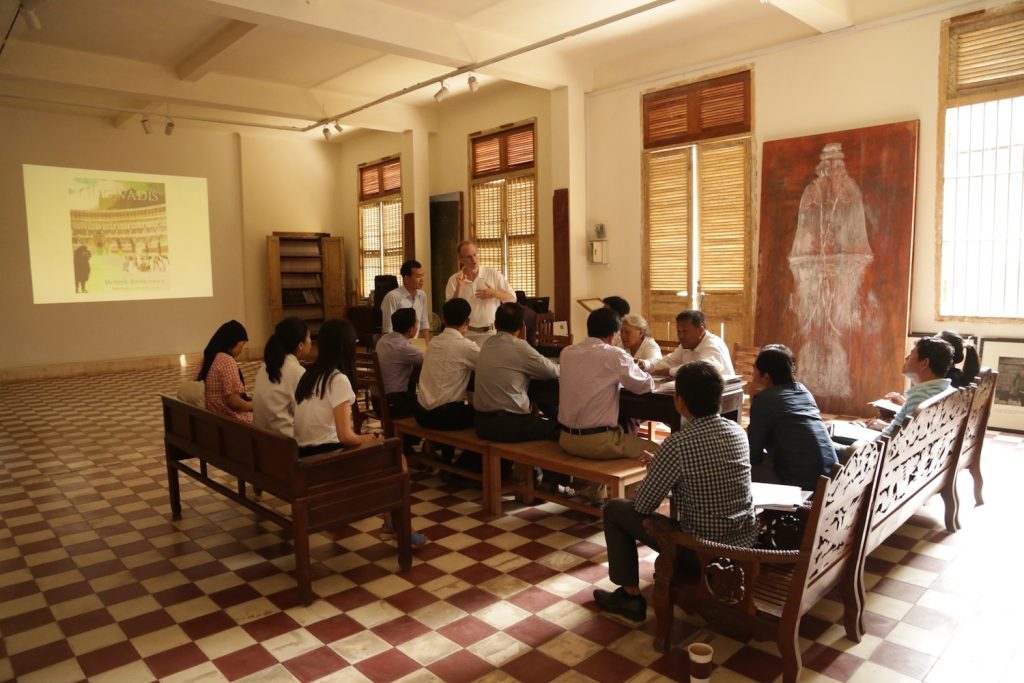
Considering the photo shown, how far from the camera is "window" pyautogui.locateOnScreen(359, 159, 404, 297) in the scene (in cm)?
1201

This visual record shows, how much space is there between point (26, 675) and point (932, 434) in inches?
156

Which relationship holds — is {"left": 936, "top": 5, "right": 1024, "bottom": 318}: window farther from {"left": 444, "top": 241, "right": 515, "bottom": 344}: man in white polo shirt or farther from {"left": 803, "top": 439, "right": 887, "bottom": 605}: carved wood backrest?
{"left": 803, "top": 439, "right": 887, "bottom": 605}: carved wood backrest

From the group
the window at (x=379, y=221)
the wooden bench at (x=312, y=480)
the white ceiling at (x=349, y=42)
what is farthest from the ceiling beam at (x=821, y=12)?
the window at (x=379, y=221)

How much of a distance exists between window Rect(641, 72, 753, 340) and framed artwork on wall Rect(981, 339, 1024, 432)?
2.12 metres

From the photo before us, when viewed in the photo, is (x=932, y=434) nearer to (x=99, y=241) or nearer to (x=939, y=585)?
(x=939, y=585)

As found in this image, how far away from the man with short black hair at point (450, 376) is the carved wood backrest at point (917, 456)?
2.51 meters

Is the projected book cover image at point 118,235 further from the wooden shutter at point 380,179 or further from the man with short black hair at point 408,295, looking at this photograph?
the man with short black hair at point 408,295

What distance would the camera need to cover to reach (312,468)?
3258 mm

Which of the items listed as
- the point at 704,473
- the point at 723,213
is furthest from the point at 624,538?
the point at 723,213

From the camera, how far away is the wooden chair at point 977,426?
388 cm

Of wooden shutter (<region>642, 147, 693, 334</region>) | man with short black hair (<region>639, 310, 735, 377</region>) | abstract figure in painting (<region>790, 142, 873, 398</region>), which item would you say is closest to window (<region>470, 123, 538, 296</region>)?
wooden shutter (<region>642, 147, 693, 334</region>)

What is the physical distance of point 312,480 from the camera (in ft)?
10.8

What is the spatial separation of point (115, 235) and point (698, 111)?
357 inches

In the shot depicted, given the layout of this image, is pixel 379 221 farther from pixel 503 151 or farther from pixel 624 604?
pixel 624 604
